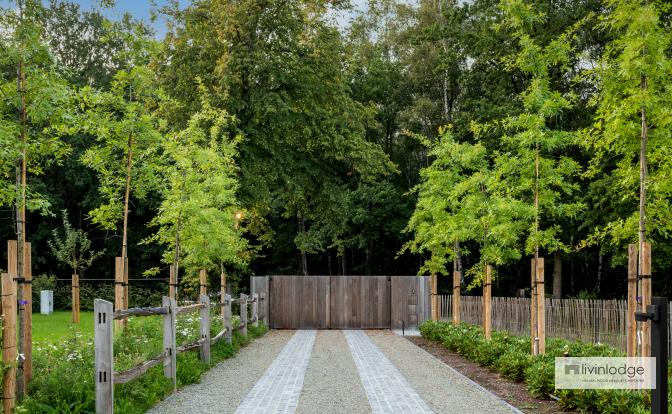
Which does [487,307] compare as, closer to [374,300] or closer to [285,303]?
[374,300]

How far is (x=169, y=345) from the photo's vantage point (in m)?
9.70

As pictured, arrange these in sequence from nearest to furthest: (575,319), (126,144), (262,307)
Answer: (126,144) < (575,319) < (262,307)

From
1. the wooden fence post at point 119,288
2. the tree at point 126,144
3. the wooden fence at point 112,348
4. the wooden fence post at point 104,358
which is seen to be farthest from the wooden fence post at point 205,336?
the wooden fence post at point 104,358

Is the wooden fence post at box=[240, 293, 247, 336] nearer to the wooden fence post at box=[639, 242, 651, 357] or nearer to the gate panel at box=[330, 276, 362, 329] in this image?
the gate panel at box=[330, 276, 362, 329]

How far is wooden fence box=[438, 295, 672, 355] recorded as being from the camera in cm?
1404

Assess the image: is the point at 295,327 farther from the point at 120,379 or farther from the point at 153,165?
the point at 120,379

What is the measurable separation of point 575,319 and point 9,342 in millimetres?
12233

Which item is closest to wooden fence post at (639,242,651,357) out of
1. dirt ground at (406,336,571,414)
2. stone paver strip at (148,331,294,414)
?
dirt ground at (406,336,571,414)

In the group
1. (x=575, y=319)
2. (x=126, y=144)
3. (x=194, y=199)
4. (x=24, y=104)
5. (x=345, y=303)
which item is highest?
(x=126, y=144)

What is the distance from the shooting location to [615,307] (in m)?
14.2

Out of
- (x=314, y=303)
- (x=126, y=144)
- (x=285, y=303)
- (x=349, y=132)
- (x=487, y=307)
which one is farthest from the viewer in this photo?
(x=314, y=303)

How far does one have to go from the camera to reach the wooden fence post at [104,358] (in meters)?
7.02

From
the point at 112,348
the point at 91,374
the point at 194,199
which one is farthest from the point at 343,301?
the point at 112,348

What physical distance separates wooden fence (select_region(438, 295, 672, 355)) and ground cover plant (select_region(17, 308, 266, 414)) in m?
7.78
